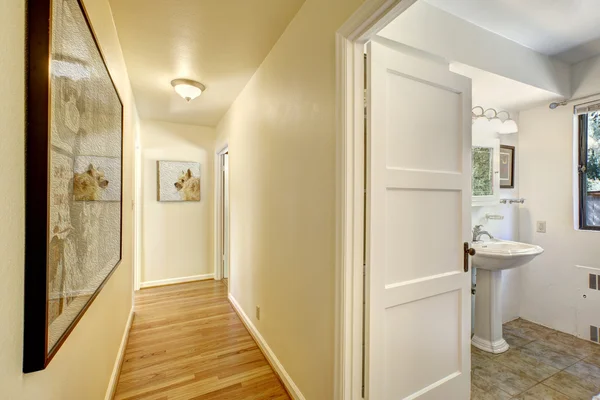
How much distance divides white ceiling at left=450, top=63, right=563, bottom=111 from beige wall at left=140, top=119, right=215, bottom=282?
349cm

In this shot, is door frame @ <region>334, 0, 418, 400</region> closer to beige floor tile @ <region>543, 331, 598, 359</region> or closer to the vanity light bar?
beige floor tile @ <region>543, 331, 598, 359</region>

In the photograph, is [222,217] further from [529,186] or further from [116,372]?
[529,186]

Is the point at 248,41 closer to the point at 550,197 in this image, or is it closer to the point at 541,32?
the point at 541,32

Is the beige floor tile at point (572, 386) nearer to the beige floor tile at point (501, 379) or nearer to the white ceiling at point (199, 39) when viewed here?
the beige floor tile at point (501, 379)

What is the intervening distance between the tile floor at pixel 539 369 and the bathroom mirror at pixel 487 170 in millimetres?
1270

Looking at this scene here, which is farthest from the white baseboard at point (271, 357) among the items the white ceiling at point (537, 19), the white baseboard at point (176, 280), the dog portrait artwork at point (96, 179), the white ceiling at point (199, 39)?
the white ceiling at point (537, 19)

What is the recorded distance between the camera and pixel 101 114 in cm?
126

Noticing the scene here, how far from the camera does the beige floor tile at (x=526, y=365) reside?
6.33 feet

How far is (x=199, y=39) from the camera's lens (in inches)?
75.5

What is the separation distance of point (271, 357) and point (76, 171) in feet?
5.88

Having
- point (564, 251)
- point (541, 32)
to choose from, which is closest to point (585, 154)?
point (564, 251)

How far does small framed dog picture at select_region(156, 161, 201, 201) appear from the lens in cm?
385

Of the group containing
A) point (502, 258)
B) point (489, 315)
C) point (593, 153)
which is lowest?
point (489, 315)

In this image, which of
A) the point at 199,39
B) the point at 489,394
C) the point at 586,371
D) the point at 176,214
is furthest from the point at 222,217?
the point at 586,371
